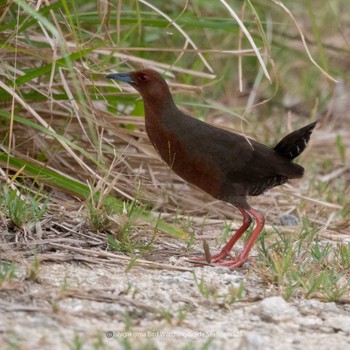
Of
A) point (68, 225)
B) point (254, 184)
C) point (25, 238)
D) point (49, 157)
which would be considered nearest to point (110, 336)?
point (25, 238)

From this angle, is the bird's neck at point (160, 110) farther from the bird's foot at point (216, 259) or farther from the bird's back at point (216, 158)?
the bird's foot at point (216, 259)

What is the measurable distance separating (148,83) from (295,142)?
744 mm

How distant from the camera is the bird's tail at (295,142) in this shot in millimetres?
3988

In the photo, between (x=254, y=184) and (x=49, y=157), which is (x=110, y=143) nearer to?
(x=49, y=157)

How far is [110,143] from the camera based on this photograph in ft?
15.2

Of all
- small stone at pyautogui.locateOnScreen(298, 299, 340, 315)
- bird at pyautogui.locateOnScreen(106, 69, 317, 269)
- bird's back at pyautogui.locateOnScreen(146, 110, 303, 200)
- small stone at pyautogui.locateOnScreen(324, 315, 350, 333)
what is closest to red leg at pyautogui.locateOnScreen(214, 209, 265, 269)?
bird at pyautogui.locateOnScreen(106, 69, 317, 269)

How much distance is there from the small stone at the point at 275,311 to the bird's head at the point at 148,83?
1.32 m

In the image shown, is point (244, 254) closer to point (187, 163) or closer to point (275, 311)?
point (187, 163)

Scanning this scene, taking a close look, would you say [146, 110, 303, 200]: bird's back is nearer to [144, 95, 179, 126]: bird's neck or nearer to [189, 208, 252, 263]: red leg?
[144, 95, 179, 126]: bird's neck

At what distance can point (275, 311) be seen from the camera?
2.99 metres

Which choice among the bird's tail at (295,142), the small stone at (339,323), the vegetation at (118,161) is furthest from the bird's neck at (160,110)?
the small stone at (339,323)

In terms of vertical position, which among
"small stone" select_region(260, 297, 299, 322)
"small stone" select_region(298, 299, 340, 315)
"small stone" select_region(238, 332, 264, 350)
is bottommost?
"small stone" select_region(298, 299, 340, 315)

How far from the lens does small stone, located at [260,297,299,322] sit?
297cm

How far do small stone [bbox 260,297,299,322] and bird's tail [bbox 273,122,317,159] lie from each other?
3.75ft
